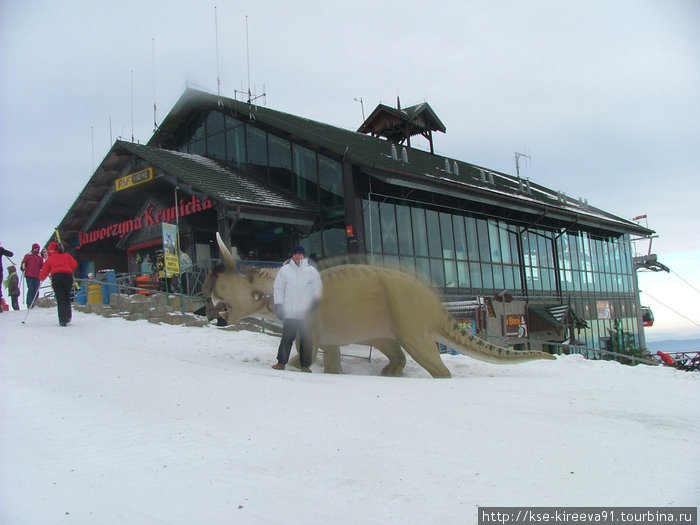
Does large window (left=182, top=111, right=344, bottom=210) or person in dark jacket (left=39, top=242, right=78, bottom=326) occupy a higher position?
large window (left=182, top=111, right=344, bottom=210)

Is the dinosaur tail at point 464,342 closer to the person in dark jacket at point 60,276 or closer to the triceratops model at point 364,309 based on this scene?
the triceratops model at point 364,309

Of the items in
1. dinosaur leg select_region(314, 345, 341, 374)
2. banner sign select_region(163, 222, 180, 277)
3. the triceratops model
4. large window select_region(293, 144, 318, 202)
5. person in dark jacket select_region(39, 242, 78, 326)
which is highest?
large window select_region(293, 144, 318, 202)

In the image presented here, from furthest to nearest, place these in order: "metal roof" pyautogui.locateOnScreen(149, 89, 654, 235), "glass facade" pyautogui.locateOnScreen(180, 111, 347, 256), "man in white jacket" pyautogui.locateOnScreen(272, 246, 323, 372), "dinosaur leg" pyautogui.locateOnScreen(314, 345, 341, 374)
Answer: "glass facade" pyautogui.locateOnScreen(180, 111, 347, 256) → "metal roof" pyautogui.locateOnScreen(149, 89, 654, 235) → "dinosaur leg" pyautogui.locateOnScreen(314, 345, 341, 374) → "man in white jacket" pyautogui.locateOnScreen(272, 246, 323, 372)

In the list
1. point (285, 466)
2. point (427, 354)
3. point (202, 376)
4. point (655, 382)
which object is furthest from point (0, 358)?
point (655, 382)

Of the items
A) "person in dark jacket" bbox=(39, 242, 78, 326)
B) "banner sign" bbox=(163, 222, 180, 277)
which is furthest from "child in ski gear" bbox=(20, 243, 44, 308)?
"person in dark jacket" bbox=(39, 242, 78, 326)

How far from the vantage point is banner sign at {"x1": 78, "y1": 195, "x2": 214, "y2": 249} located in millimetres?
16797

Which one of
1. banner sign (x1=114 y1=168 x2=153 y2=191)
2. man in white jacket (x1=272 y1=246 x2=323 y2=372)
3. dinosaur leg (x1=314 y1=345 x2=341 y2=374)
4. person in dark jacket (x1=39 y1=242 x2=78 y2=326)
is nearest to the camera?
man in white jacket (x1=272 y1=246 x2=323 y2=372)

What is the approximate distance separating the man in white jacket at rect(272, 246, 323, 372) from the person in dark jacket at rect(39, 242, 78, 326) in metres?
4.48

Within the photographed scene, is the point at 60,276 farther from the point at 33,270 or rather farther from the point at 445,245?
the point at 445,245

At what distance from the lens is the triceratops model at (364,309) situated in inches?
333

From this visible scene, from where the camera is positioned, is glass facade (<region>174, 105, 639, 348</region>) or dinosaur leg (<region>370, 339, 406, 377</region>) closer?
dinosaur leg (<region>370, 339, 406, 377</region>)

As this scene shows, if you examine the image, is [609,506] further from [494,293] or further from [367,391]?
[494,293]

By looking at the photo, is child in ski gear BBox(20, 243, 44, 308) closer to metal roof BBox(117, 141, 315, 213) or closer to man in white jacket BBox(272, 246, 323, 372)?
metal roof BBox(117, 141, 315, 213)

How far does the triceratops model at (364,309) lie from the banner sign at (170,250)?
17.3 feet
